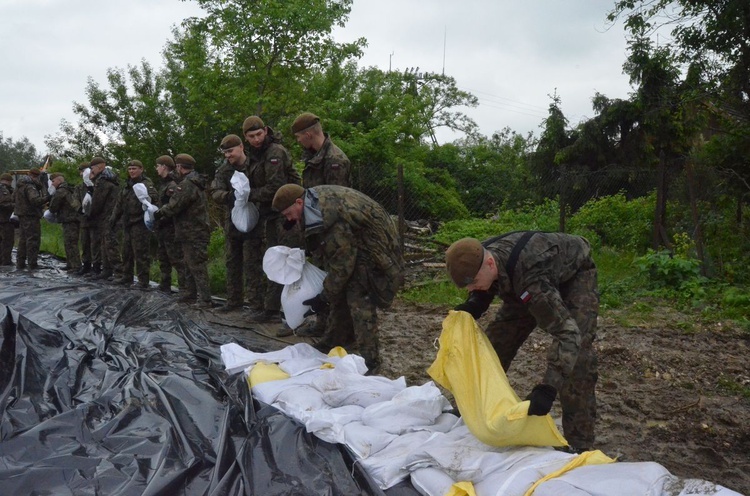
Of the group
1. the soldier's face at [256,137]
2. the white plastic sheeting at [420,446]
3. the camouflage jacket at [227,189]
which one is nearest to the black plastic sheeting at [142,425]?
the white plastic sheeting at [420,446]

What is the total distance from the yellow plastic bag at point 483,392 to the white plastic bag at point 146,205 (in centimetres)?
512

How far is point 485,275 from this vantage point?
8.84 ft

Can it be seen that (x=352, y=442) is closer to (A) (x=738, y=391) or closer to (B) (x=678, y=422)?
(B) (x=678, y=422)

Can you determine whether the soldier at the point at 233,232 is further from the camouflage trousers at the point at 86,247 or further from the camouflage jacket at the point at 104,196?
the camouflage trousers at the point at 86,247

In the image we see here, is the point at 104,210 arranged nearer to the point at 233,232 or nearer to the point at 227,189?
the point at 227,189

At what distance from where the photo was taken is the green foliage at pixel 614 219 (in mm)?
8930

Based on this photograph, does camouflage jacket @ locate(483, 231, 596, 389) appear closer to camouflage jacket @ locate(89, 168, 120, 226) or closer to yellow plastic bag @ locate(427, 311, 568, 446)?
yellow plastic bag @ locate(427, 311, 568, 446)

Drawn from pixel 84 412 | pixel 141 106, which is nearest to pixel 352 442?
pixel 84 412

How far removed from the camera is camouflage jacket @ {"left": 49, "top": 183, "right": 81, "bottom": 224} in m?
8.95

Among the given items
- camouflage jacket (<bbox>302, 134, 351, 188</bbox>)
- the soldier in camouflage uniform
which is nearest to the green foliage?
camouflage jacket (<bbox>302, 134, 351, 188</bbox>)

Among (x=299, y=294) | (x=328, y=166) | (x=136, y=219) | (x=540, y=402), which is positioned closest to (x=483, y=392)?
(x=540, y=402)

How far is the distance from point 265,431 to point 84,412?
985 mm

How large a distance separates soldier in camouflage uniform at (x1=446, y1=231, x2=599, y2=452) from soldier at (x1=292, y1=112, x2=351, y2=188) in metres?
2.12

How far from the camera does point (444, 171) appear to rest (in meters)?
15.2
